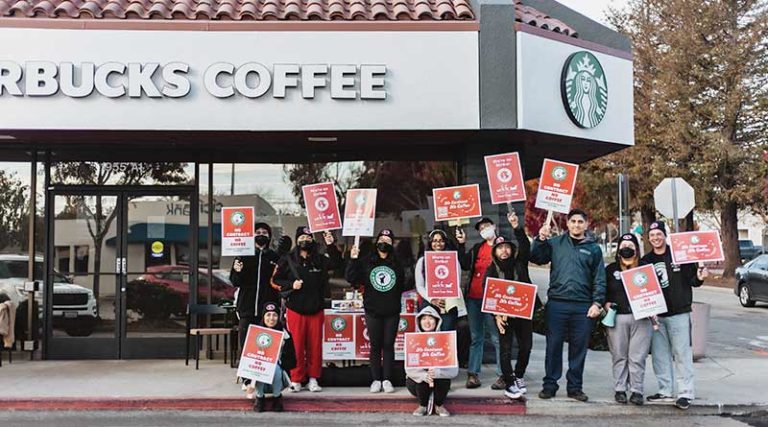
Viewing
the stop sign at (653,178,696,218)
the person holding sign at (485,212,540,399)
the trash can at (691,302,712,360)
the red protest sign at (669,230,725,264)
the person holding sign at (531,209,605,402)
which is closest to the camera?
the red protest sign at (669,230,725,264)

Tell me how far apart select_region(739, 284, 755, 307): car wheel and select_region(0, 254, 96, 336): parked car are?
1747 centimetres

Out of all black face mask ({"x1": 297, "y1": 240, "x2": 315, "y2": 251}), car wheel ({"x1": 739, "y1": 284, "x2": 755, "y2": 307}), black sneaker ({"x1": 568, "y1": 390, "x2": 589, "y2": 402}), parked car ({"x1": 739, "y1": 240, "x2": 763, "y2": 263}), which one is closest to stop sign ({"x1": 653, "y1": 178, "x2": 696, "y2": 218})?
black sneaker ({"x1": 568, "y1": 390, "x2": 589, "y2": 402})

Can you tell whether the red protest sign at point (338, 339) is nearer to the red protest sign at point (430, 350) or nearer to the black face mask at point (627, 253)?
the red protest sign at point (430, 350)

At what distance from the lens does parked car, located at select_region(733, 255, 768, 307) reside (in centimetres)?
1841

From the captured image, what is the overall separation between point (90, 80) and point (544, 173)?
5.58 metres

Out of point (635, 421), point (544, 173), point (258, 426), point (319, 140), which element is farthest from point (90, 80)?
point (635, 421)

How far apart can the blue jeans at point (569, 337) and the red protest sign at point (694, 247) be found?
1.06m

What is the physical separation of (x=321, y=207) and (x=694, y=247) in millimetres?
4112

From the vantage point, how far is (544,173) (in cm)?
780

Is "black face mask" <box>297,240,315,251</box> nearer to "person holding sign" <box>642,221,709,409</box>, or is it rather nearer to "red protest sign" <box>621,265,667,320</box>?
"red protest sign" <box>621,265,667,320</box>

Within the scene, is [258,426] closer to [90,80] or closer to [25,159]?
[90,80]

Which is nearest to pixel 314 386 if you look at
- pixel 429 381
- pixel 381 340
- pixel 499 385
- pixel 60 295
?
pixel 381 340

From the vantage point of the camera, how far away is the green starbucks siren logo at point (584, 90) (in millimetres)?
8844

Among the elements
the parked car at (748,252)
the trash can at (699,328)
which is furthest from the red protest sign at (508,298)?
the parked car at (748,252)
